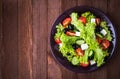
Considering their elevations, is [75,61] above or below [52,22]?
below

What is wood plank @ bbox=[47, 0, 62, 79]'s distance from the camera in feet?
6.82

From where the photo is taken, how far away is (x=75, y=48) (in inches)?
78.9

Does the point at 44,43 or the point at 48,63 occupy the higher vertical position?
the point at 44,43

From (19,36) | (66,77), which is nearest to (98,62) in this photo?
(66,77)

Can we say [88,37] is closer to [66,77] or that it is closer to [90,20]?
[90,20]

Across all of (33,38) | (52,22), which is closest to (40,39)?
(33,38)

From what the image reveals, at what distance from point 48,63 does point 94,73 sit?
0.35 metres

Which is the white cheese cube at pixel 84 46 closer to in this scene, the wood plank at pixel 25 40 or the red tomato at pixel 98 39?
the red tomato at pixel 98 39

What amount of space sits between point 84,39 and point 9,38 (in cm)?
59

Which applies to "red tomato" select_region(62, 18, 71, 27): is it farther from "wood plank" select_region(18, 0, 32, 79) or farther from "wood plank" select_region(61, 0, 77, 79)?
"wood plank" select_region(18, 0, 32, 79)

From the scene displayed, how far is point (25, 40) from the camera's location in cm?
212

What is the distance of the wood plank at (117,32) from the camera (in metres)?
2.04

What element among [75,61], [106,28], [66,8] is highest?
[66,8]

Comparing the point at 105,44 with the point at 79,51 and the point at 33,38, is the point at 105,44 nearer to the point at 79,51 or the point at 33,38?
the point at 79,51
